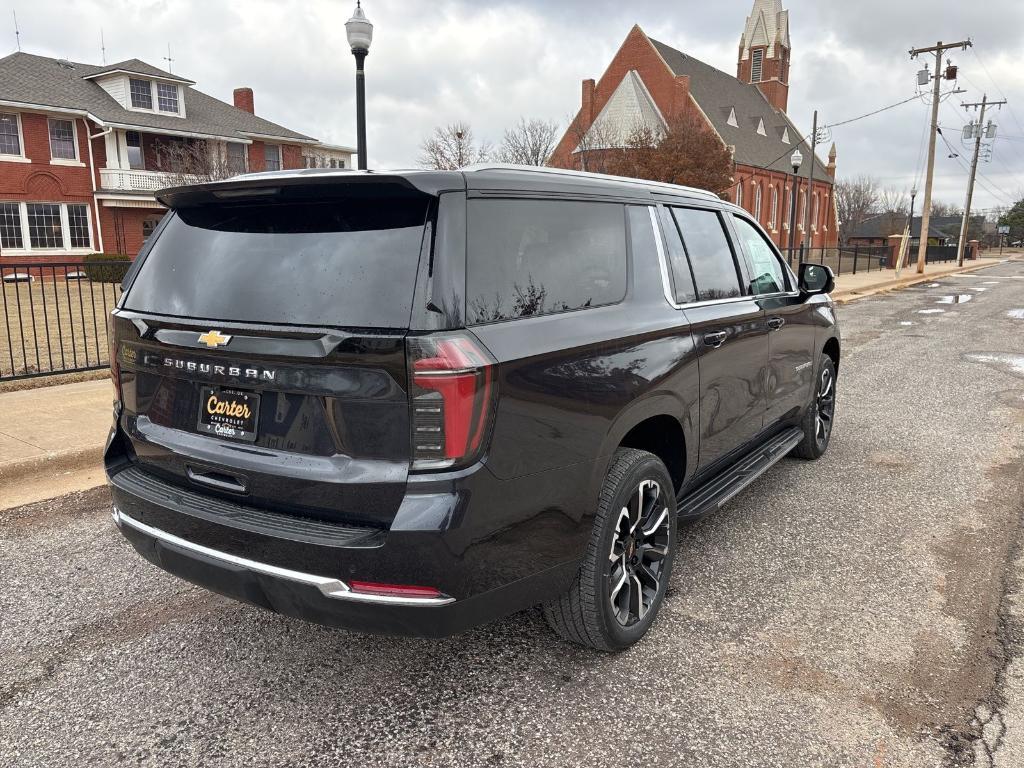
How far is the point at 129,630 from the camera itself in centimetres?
334

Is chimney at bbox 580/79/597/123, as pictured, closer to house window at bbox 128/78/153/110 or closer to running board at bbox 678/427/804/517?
house window at bbox 128/78/153/110

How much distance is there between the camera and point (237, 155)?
1420 inches

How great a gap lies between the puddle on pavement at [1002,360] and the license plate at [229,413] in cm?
1001

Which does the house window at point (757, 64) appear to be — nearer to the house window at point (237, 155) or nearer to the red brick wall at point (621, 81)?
the red brick wall at point (621, 81)

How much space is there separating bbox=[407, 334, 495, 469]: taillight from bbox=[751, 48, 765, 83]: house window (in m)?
75.6

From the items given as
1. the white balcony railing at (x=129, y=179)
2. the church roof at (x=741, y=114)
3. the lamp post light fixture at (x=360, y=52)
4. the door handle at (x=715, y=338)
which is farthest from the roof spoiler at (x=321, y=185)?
the church roof at (x=741, y=114)

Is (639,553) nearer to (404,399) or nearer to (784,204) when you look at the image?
(404,399)

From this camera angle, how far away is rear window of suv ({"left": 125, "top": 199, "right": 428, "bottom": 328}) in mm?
2412

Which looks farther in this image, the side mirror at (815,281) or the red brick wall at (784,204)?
the red brick wall at (784,204)

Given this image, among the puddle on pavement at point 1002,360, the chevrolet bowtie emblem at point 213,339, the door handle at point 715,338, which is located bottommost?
the puddle on pavement at point 1002,360

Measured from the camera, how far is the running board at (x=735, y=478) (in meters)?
3.69

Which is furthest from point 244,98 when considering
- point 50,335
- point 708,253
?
point 708,253

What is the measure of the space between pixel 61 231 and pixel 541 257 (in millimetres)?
34037

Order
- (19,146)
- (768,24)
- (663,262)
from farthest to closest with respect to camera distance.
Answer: (768,24), (19,146), (663,262)
